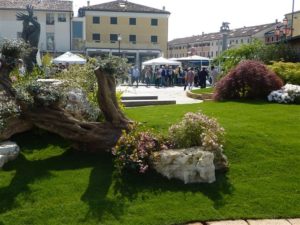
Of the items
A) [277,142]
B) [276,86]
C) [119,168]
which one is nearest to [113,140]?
[119,168]

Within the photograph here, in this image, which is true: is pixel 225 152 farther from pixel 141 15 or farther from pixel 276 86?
pixel 141 15

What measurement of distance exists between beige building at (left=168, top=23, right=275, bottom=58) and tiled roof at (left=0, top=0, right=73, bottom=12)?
22.2m

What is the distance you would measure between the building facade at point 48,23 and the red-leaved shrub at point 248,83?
4225cm

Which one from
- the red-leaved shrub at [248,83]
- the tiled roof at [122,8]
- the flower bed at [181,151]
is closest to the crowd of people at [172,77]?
the red-leaved shrub at [248,83]

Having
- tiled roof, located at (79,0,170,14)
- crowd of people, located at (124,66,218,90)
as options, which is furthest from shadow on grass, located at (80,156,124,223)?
tiled roof, located at (79,0,170,14)

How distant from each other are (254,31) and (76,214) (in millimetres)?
77262

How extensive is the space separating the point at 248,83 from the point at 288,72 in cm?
235

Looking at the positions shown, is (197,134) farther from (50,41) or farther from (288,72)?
(50,41)

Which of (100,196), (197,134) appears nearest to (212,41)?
(197,134)

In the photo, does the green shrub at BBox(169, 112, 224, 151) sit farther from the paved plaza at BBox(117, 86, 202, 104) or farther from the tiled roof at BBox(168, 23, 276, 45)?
the tiled roof at BBox(168, 23, 276, 45)

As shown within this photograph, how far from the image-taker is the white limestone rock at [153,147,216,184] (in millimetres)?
6090

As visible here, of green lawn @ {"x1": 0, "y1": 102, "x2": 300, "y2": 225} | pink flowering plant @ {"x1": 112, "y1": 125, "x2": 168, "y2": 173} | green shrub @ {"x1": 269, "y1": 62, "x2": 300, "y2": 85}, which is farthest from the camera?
green shrub @ {"x1": 269, "y1": 62, "x2": 300, "y2": 85}

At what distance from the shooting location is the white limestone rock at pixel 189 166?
240 inches

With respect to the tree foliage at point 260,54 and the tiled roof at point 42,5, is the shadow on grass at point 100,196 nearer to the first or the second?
the tree foliage at point 260,54
